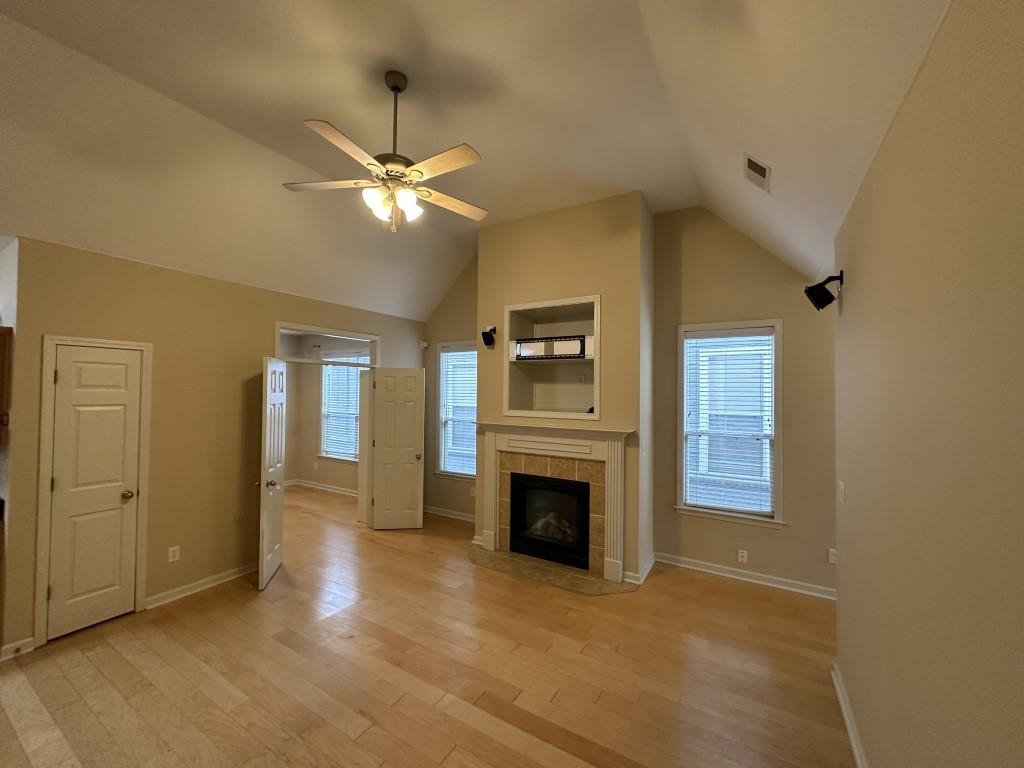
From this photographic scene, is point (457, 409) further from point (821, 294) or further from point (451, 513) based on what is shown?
point (821, 294)

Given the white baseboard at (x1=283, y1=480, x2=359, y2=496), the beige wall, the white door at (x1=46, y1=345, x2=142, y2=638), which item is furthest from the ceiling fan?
the white baseboard at (x1=283, y1=480, x2=359, y2=496)

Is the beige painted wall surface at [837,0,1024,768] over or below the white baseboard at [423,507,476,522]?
over

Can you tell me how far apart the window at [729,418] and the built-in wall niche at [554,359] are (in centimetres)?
94

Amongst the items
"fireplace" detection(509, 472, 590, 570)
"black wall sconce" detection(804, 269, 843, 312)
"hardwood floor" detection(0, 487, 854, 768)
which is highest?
"black wall sconce" detection(804, 269, 843, 312)

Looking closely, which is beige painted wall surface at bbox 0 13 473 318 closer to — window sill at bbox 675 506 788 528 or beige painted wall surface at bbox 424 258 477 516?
beige painted wall surface at bbox 424 258 477 516

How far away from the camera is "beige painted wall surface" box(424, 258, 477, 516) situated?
5.60 meters

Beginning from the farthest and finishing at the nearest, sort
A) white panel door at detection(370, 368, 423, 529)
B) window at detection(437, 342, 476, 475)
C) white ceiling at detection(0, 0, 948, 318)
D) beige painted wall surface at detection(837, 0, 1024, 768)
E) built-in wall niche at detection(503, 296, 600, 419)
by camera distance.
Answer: window at detection(437, 342, 476, 475)
white panel door at detection(370, 368, 423, 529)
built-in wall niche at detection(503, 296, 600, 419)
white ceiling at detection(0, 0, 948, 318)
beige painted wall surface at detection(837, 0, 1024, 768)

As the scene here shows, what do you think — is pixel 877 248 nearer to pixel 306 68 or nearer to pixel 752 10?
pixel 752 10

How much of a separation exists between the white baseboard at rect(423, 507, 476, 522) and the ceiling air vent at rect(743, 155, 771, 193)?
A: 473 cm

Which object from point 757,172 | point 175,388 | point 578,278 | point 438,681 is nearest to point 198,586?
point 175,388

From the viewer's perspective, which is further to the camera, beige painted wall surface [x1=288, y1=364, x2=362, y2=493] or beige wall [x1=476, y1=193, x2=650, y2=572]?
beige painted wall surface [x1=288, y1=364, x2=362, y2=493]

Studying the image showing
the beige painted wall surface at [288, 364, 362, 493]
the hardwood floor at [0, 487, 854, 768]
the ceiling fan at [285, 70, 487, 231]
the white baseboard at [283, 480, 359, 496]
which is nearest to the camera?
the hardwood floor at [0, 487, 854, 768]

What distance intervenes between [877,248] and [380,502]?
5.10 meters

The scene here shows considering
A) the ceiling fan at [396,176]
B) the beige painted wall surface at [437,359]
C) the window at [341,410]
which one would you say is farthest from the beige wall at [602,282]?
the window at [341,410]
